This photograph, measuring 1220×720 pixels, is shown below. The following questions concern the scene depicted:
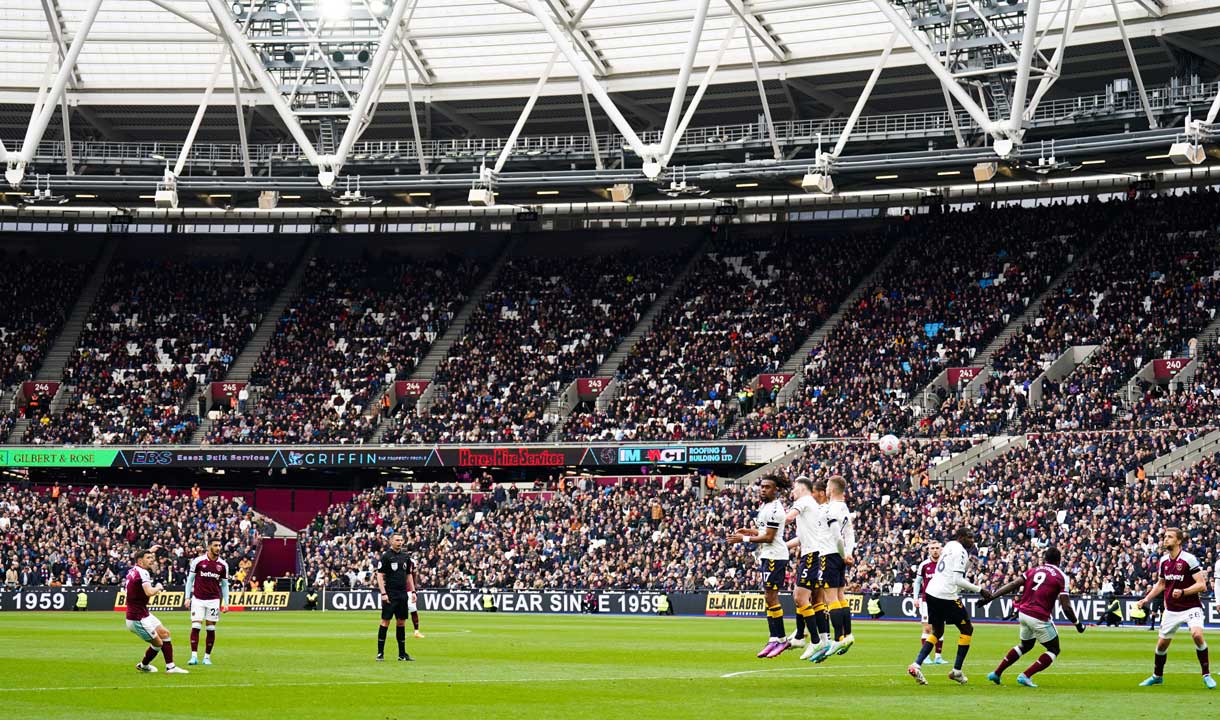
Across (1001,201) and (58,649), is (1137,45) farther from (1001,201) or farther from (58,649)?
(58,649)

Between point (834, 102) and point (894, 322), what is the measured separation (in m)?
8.89

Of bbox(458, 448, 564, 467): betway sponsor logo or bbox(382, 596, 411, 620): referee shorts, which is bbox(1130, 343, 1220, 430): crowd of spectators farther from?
bbox(382, 596, 411, 620): referee shorts

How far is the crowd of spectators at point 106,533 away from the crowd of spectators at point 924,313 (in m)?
18.7

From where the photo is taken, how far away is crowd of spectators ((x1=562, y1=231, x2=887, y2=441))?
203 feet

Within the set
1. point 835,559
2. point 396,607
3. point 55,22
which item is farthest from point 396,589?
point 55,22

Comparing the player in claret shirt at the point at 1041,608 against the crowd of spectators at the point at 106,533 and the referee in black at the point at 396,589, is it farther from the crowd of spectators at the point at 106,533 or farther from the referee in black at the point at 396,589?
the crowd of spectators at the point at 106,533

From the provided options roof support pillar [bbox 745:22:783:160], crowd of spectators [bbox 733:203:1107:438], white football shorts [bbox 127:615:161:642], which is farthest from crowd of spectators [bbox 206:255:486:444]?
white football shorts [bbox 127:615:161:642]

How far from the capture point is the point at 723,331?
6575 cm

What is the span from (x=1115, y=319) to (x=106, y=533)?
3601 cm

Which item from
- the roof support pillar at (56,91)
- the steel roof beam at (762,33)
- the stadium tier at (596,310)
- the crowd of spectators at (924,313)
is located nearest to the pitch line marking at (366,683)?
the stadium tier at (596,310)

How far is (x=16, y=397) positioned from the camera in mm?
68625

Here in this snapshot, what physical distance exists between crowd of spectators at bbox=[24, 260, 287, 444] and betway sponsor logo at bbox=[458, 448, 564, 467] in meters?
12.1

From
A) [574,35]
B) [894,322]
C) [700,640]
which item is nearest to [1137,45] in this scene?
[894,322]

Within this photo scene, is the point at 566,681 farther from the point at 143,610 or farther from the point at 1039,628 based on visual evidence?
the point at 1039,628
